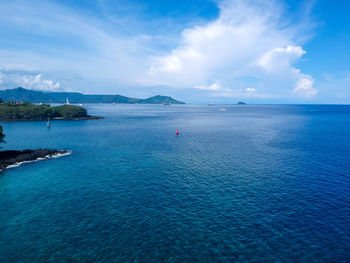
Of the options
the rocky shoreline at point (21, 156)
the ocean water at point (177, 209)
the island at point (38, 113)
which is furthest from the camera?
the island at point (38, 113)

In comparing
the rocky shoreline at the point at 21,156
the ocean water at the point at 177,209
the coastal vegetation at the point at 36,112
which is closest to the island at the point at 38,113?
the coastal vegetation at the point at 36,112

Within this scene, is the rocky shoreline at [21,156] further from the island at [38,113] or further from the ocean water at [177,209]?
the island at [38,113]

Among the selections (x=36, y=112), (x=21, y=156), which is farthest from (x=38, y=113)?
(x=21, y=156)

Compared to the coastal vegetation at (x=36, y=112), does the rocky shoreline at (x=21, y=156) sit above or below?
below

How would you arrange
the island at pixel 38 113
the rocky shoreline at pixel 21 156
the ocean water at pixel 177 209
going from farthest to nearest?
the island at pixel 38 113 → the rocky shoreline at pixel 21 156 → the ocean water at pixel 177 209

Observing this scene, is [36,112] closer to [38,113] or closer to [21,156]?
[38,113]

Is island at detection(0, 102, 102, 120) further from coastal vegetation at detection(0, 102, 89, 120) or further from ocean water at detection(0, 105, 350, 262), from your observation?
ocean water at detection(0, 105, 350, 262)

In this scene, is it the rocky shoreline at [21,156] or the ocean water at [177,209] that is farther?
the rocky shoreline at [21,156]

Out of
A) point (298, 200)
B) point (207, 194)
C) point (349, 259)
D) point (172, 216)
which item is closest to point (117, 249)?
point (172, 216)
